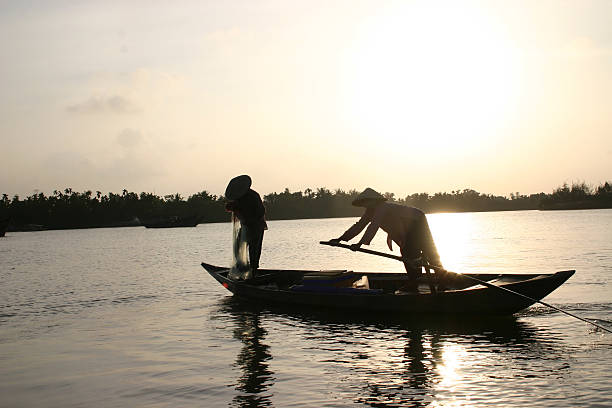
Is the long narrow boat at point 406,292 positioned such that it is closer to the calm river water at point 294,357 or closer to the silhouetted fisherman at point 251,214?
the calm river water at point 294,357

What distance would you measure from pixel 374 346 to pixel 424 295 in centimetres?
205

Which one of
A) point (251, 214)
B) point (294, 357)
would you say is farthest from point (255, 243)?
point (294, 357)

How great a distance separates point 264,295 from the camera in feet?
53.1

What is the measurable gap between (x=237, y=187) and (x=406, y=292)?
16.6 ft

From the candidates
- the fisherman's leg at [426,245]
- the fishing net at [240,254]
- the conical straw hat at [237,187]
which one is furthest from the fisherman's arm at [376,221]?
the fishing net at [240,254]

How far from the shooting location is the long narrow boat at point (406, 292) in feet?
40.6

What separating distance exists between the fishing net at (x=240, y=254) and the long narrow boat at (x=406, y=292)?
230mm

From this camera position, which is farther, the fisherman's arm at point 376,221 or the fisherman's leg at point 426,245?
the fisherman's leg at point 426,245

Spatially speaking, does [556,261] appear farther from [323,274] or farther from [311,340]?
[311,340]

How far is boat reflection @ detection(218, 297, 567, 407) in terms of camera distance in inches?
335

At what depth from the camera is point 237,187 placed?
15.9 metres

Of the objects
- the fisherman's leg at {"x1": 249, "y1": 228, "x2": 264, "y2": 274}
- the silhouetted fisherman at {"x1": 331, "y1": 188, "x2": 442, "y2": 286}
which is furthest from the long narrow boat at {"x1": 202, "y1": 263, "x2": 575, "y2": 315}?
the fisherman's leg at {"x1": 249, "y1": 228, "x2": 264, "y2": 274}

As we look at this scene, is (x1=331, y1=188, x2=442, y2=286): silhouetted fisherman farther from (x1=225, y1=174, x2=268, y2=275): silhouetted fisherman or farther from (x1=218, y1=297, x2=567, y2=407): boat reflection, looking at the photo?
(x1=225, y1=174, x2=268, y2=275): silhouetted fisherman

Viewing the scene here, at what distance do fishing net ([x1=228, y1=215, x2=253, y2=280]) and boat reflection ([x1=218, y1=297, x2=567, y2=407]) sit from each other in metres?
2.00
